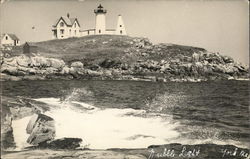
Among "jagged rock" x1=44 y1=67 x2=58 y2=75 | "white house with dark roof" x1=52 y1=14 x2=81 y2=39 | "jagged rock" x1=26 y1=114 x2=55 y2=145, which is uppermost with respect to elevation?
"white house with dark roof" x1=52 y1=14 x2=81 y2=39

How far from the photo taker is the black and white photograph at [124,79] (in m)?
3.55

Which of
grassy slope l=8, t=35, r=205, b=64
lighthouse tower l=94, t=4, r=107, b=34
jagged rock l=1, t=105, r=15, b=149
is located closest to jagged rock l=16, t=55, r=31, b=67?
grassy slope l=8, t=35, r=205, b=64

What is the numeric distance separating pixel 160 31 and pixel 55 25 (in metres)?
0.98

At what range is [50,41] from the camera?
12.0 feet

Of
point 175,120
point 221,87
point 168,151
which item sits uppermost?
point 221,87

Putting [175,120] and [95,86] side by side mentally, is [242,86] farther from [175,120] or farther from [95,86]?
[95,86]

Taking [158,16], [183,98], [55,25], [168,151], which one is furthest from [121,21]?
[168,151]

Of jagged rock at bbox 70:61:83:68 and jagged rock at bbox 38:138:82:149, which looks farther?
jagged rock at bbox 70:61:83:68

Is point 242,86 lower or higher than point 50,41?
lower

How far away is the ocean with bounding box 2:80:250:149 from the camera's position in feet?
11.7

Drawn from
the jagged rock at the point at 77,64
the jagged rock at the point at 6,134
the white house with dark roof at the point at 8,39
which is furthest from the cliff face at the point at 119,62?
the jagged rock at the point at 6,134

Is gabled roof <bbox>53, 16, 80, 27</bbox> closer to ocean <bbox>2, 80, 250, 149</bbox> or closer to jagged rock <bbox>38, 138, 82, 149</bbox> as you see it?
ocean <bbox>2, 80, 250, 149</bbox>

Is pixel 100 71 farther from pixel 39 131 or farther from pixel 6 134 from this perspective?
pixel 6 134

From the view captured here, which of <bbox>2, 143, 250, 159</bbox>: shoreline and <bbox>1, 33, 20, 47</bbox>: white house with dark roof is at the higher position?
<bbox>1, 33, 20, 47</bbox>: white house with dark roof
